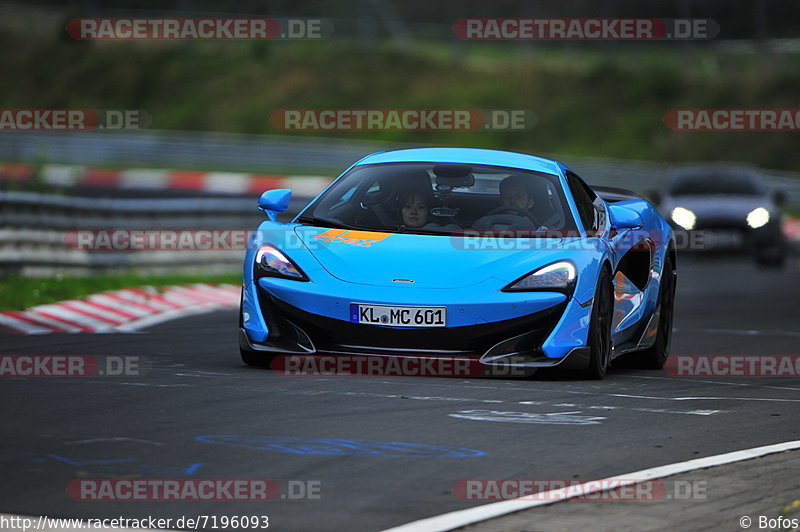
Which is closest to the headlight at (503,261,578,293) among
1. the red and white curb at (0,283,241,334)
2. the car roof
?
the car roof

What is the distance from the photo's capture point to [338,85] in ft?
170

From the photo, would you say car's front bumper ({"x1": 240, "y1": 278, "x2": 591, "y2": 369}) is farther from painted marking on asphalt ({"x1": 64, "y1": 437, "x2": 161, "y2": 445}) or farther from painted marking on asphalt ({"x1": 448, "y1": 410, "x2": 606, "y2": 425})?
painted marking on asphalt ({"x1": 64, "y1": 437, "x2": 161, "y2": 445})

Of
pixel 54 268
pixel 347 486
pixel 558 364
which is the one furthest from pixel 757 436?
pixel 54 268

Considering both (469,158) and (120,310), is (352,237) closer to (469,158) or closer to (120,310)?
(469,158)

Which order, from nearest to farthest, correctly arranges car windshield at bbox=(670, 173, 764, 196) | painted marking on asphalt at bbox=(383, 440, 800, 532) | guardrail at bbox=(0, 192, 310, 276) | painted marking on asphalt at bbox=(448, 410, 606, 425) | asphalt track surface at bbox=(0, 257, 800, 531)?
painted marking on asphalt at bbox=(383, 440, 800, 532)
asphalt track surface at bbox=(0, 257, 800, 531)
painted marking on asphalt at bbox=(448, 410, 606, 425)
guardrail at bbox=(0, 192, 310, 276)
car windshield at bbox=(670, 173, 764, 196)

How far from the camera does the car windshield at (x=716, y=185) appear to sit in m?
24.1

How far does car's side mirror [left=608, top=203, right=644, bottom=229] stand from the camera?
31.8ft

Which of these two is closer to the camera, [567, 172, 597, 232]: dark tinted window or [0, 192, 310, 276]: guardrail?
[567, 172, 597, 232]: dark tinted window

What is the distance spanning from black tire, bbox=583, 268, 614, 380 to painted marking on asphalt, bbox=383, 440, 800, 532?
1835 millimetres

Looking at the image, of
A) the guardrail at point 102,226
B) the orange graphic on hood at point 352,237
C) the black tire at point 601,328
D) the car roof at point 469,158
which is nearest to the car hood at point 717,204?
the guardrail at point 102,226

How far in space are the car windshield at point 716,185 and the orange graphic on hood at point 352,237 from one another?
15597mm

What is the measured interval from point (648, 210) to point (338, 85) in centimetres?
4135

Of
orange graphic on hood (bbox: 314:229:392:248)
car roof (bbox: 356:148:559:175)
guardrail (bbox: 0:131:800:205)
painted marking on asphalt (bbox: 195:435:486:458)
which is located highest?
guardrail (bbox: 0:131:800:205)

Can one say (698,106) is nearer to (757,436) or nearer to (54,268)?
(54,268)
